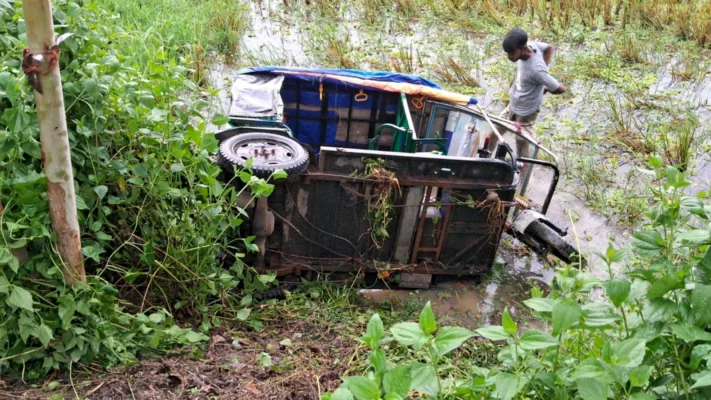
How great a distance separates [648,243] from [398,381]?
956 millimetres

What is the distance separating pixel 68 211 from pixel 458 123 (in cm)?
398

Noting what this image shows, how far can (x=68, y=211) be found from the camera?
9.61ft

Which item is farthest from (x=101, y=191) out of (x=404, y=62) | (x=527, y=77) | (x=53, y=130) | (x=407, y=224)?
(x=404, y=62)

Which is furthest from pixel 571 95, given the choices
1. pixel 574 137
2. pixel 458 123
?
pixel 458 123

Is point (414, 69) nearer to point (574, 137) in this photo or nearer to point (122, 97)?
point (574, 137)

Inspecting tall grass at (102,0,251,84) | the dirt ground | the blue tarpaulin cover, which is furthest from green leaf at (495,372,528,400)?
tall grass at (102,0,251,84)

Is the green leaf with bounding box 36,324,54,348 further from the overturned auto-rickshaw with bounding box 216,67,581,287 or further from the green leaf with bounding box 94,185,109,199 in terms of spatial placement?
the overturned auto-rickshaw with bounding box 216,67,581,287

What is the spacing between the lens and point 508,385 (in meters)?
1.94

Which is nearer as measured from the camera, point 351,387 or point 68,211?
point 351,387

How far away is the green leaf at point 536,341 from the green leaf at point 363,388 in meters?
0.49

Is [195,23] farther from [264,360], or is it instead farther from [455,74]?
[264,360]

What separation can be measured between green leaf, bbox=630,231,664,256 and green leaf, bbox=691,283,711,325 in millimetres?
224

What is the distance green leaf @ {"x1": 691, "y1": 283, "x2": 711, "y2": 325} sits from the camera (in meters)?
1.84

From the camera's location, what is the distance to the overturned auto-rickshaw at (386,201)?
4.65 metres
